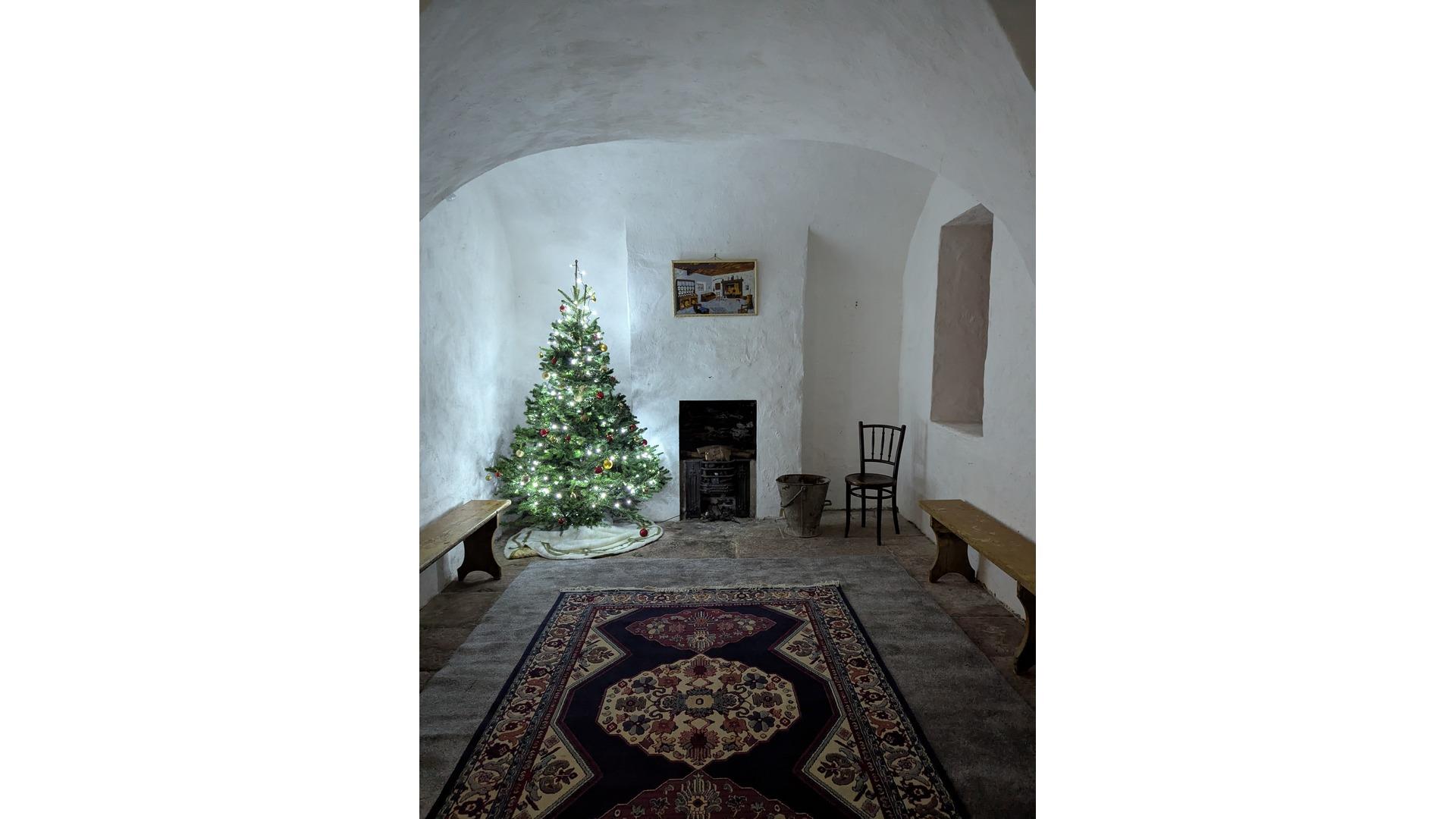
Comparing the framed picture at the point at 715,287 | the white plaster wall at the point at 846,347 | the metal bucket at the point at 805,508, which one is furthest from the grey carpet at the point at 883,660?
the framed picture at the point at 715,287

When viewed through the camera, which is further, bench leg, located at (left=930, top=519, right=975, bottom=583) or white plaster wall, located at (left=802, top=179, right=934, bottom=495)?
white plaster wall, located at (left=802, top=179, right=934, bottom=495)

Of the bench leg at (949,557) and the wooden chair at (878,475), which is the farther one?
the wooden chair at (878,475)

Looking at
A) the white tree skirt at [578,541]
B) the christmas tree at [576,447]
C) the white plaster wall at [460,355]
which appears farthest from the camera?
the christmas tree at [576,447]

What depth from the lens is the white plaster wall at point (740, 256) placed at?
5.44m

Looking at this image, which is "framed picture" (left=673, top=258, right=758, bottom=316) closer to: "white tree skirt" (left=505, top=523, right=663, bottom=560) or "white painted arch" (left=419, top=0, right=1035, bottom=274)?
"white tree skirt" (left=505, top=523, right=663, bottom=560)

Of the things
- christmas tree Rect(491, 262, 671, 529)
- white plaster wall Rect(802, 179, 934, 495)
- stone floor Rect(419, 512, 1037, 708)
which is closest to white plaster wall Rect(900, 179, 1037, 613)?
stone floor Rect(419, 512, 1037, 708)

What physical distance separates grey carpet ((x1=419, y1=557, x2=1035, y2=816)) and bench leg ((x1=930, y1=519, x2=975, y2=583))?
0.17 meters

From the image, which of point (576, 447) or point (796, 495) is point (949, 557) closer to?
point (796, 495)

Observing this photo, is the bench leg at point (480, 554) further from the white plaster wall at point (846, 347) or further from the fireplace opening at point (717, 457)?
the white plaster wall at point (846, 347)

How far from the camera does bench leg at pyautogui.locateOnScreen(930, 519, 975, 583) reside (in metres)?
4.05

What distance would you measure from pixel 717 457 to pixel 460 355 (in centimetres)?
217

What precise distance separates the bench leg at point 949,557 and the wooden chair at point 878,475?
0.80m
